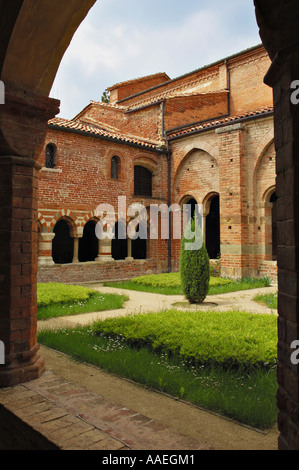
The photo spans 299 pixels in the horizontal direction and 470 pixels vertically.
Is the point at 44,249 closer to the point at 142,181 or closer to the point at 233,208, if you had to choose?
the point at 142,181

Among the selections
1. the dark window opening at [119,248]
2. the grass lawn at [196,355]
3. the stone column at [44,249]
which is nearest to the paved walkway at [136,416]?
the grass lawn at [196,355]

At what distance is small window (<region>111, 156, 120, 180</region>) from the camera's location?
14406 mm

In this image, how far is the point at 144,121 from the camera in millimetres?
17094

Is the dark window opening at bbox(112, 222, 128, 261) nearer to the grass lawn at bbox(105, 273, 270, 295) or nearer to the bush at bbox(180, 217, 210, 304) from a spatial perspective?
the grass lawn at bbox(105, 273, 270, 295)

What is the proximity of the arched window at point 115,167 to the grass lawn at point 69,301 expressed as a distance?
6.21 metres

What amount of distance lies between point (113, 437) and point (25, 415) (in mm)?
721

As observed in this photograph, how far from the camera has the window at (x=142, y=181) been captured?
51.4 ft

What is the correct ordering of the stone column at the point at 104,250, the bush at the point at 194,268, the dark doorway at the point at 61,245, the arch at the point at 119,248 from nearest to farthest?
the bush at the point at 194,268
the stone column at the point at 104,250
the arch at the point at 119,248
the dark doorway at the point at 61,245

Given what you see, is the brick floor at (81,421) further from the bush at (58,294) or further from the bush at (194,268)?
the bush at (194,268)

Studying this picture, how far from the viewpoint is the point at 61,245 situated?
1709 cm

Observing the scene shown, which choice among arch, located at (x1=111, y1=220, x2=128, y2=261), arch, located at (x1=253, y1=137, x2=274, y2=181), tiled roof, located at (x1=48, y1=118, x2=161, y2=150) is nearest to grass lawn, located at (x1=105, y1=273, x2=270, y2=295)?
arch, located at (x1=111, y1=220, x2=128, y2=261)

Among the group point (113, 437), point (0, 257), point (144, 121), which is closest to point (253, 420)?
point (113, 437)

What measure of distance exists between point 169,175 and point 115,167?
2.60 m

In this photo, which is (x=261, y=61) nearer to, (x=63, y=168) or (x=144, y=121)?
(x=144, y=121)
